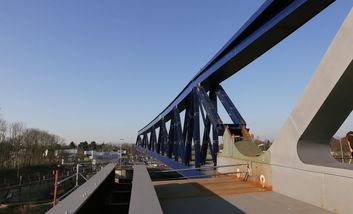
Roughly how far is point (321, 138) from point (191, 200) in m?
4.01

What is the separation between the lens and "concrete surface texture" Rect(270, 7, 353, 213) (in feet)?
20.2

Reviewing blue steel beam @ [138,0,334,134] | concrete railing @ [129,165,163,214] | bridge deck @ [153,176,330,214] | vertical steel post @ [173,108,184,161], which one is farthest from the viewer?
vertical steel post @ [173,108,184,161]

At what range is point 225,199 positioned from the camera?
7.86 m

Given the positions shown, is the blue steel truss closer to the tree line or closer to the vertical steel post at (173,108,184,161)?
the vertical steel post at (173,108,184,161)

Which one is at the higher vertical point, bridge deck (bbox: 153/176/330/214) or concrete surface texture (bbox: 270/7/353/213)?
concrete surface texture (bbox: 270/7/353/213)

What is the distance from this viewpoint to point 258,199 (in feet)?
25.1

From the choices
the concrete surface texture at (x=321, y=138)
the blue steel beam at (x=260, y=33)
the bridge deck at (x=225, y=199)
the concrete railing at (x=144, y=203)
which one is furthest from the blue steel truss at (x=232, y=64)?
the concrete railing at (x=144, y=203)

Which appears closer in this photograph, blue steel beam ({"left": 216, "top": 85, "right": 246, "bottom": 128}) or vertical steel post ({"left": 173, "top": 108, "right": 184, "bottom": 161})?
blue steel beam ({"left": 216, "top": 85, "right": 246, "bottom": 128})

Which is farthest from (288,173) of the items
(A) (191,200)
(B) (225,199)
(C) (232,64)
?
(C) (232,64)

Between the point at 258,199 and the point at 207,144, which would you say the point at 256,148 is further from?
the point at 207,144

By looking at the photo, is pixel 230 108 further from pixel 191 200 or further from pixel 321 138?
pixel 191 200

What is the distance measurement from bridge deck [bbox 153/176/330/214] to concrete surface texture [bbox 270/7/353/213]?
40 cm

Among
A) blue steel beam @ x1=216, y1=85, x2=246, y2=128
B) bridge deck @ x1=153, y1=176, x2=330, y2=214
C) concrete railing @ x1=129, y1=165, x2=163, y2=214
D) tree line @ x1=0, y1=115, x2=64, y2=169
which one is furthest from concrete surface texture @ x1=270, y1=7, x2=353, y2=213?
tree line @ x1=0, y1=115, x2=64, y2=169

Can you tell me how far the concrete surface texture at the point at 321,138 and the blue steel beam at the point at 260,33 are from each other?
5.40 metres
